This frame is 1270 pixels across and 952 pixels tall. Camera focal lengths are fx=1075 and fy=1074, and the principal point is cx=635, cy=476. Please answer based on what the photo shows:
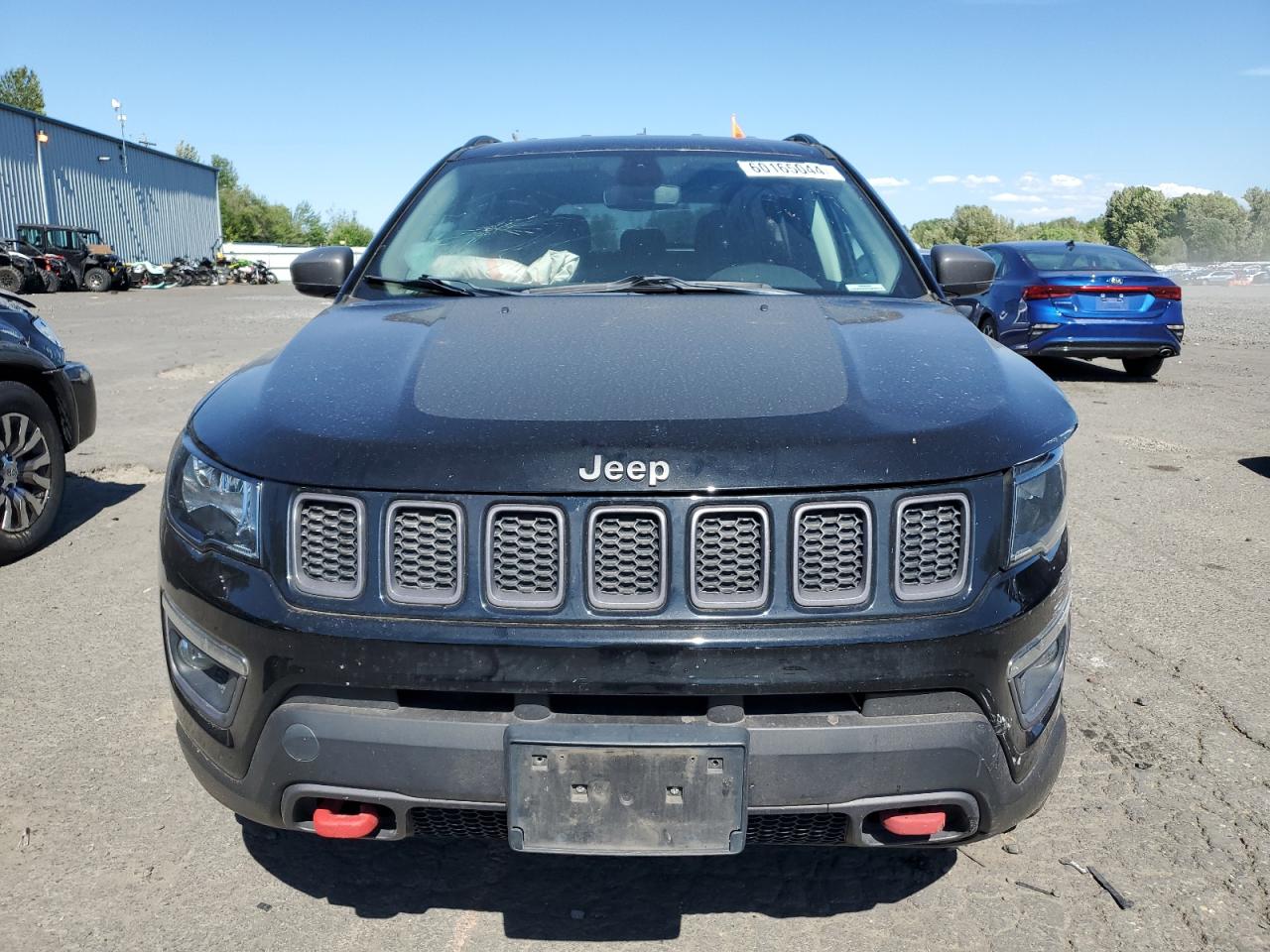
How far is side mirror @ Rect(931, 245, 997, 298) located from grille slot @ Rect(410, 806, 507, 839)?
7.50 ft

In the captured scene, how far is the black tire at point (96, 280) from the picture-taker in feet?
112

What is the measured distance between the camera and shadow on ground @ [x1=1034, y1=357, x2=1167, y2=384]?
40.9 feet

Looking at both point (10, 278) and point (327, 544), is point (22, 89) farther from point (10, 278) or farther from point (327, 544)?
point (327, 544)

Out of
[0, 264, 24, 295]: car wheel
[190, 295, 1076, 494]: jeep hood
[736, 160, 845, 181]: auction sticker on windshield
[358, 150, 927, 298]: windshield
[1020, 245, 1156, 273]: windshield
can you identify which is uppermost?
[736, 160, 845, 181]: auction sticker on windshield

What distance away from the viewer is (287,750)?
1.96 m

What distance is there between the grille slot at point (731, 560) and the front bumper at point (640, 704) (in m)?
0.07

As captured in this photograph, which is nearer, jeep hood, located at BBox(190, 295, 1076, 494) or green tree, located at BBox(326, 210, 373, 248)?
jeep hood, located at BBox(190, 295, 1076, 494)

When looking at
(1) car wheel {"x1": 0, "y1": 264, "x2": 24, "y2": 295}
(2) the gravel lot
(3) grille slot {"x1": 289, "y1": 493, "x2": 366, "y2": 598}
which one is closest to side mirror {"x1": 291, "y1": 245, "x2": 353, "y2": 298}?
(2) the gravel lot

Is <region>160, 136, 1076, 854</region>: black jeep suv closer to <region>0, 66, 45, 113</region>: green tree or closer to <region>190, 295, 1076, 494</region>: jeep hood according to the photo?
<region>190, 295, 1076, 494</region>: jeep hood

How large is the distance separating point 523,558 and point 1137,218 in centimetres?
9338

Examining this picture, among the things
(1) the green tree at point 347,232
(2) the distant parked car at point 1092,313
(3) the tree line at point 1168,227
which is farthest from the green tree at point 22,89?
(2) the distant parked car at point 1092,313

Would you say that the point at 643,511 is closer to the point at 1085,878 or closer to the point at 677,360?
the point at 677,360

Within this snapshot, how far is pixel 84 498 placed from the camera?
246 inches

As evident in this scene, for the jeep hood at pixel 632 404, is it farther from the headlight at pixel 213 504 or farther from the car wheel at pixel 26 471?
the car wheel at pixel 26 471
